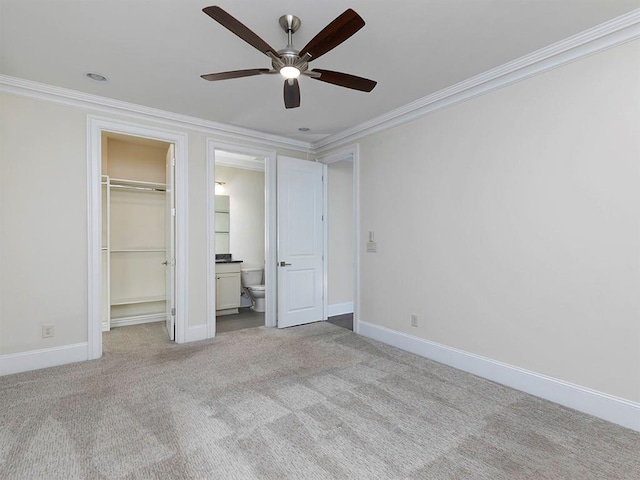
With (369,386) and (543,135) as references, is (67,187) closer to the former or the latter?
(369,386)

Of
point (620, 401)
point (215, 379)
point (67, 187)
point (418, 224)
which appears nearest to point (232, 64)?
point (67, 187)

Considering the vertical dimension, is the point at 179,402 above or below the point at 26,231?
below

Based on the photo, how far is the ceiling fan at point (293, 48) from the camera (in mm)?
1654

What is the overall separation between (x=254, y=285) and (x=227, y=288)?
0.55m

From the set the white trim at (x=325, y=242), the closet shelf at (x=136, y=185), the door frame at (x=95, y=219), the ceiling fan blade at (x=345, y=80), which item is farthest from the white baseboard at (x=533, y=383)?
the closet shelf at (x=136, y=185)

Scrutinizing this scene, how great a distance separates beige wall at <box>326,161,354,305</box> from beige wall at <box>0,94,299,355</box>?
3.13 metres

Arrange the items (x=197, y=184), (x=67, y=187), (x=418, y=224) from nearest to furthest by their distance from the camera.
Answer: (x=67, y=187) → (x=418, y=224) → (x=197, y=184)

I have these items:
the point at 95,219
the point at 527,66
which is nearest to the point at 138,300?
the point at 95,219

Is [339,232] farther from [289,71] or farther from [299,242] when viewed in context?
[289,71]

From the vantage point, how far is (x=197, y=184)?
→ 3984mm

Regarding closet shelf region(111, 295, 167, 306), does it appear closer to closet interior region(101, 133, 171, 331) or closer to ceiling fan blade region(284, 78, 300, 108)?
closet interior region(101, 133, 171, 331)

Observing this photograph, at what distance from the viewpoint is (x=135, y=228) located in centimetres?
482

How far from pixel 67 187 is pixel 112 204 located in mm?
1465

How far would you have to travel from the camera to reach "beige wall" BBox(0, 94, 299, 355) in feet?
9.80
